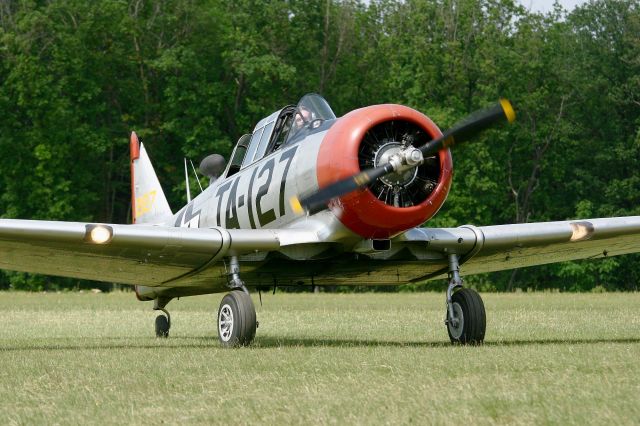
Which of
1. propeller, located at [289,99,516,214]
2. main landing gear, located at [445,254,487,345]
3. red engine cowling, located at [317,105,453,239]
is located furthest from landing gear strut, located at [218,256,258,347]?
main landing gear, located at [445,254,487,345]

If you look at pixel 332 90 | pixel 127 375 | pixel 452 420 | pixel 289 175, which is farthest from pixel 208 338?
pixel 332 90

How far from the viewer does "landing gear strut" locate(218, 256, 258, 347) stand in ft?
41.7

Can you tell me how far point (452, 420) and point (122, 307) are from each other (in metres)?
22.8

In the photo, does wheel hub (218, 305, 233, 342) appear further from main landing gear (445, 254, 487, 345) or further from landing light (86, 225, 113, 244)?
main landing gear (445, 254, 487, 345)

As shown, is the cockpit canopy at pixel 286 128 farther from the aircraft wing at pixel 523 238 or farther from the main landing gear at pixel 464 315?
the main landing gear at pixel 464 315

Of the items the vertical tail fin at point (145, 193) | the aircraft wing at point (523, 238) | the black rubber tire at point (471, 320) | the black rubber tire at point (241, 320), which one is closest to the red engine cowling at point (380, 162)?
the aircraft wing at point (523, 238)

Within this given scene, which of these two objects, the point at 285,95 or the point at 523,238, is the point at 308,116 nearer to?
the point at 523,238

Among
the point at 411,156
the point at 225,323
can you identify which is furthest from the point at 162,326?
the point at 411,156

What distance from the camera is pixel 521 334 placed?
15156mm

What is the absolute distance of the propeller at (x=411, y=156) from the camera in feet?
38.5

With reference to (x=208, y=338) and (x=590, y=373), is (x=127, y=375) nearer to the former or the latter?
(x=590, y=373)

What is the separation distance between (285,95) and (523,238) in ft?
129

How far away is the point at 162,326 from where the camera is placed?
58.0 ft

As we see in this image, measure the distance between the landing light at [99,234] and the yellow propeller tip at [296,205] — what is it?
2.08 meters
